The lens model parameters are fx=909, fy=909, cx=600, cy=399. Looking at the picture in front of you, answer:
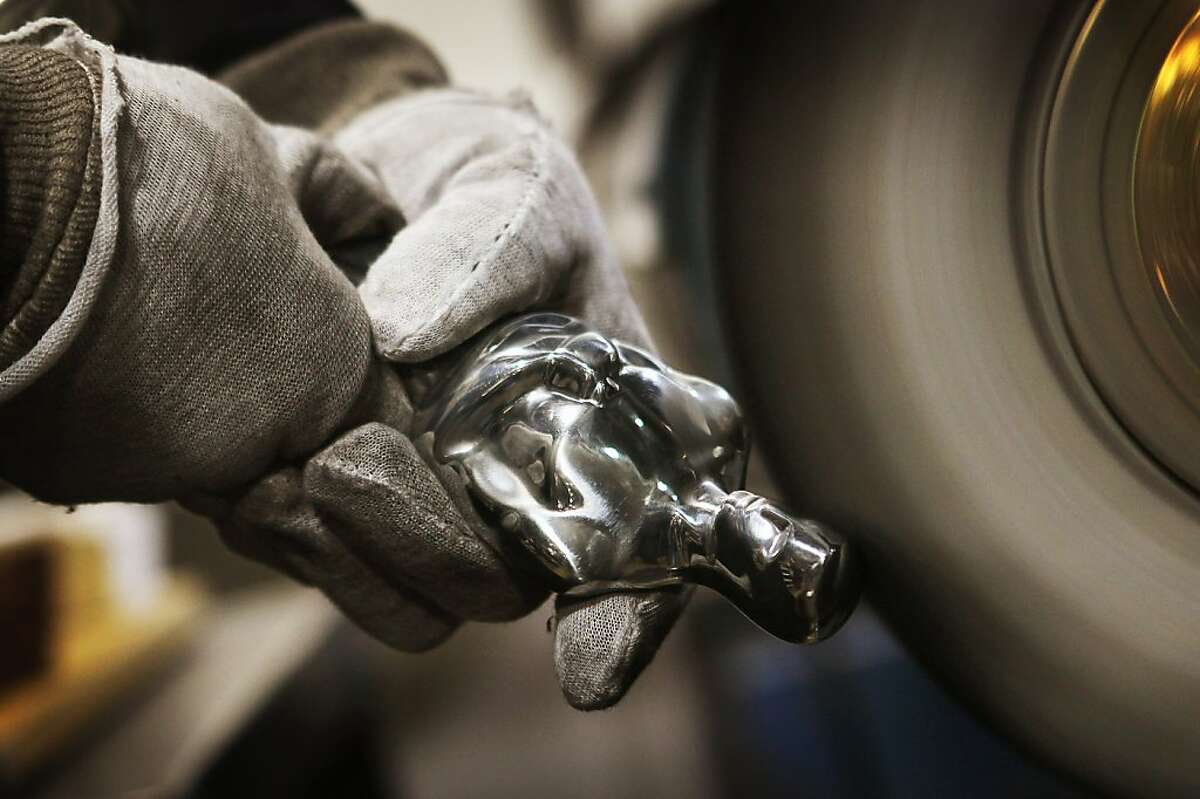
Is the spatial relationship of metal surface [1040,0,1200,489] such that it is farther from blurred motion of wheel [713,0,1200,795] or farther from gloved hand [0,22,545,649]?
gloved hand [0,22,545,649]

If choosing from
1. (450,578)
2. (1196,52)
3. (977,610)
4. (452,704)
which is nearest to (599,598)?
(450,578)

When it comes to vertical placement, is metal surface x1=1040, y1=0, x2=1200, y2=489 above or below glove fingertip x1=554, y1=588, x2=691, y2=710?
above

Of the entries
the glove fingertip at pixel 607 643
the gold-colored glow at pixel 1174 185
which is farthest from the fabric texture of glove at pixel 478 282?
the gold-colored glow at pixel 1174 185

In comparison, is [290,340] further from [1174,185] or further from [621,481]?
[1174,185]

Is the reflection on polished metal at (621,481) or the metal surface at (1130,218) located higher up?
the metal surface at (1130,218)

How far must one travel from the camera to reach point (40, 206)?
0.91ft

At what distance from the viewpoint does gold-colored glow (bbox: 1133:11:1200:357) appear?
344mm

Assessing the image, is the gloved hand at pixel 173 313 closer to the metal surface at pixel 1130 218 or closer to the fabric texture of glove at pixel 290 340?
the fabric texture of glove at pixel 290 340

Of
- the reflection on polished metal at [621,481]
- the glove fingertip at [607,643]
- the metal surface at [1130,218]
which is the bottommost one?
the glove fingertip at [607,643]

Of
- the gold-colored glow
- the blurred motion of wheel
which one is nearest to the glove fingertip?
the blurred motion of wheel

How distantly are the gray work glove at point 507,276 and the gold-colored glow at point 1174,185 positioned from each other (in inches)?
8.3

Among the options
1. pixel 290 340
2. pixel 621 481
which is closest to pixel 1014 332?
pixel 621 481

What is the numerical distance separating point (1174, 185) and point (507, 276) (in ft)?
0.85

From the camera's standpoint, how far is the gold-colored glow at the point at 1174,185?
0.34 meters
